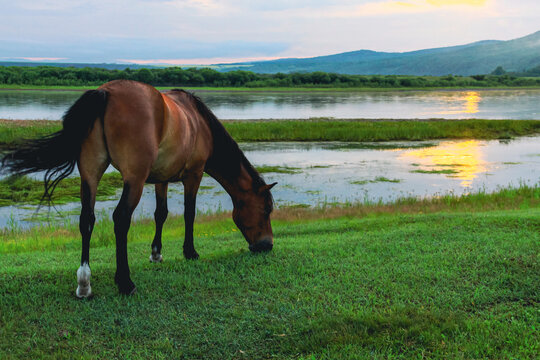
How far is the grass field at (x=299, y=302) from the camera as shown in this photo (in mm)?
4211

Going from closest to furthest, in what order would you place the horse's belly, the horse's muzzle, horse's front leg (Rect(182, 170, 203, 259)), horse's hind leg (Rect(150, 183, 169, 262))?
the horse's belly → horse's front leg (Rect(182, 170, 203, 259)) → horse's hind leg (Rect(150, 183, 169, 262)) → the horse's muzzle

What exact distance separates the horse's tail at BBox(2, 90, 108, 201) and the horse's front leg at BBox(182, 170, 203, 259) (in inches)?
60.8

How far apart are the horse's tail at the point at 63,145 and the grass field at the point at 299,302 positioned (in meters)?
1.33

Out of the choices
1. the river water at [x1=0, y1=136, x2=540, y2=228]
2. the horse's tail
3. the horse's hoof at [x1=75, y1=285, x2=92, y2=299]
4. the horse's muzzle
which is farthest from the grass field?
the river water at [x1=0, y1=136, x2=540, y2=228]

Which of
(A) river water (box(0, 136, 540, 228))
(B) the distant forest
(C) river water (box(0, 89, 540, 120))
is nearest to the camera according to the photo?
(A) river water (box(0, 136, 540, 228))

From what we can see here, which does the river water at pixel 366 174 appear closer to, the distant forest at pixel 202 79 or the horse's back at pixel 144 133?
the horse's back at pixel 144 133

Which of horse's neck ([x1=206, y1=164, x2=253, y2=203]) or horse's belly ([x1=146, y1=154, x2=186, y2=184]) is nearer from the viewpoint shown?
horse's belly ([x1=146, y1=154, x2=186, y2=184])

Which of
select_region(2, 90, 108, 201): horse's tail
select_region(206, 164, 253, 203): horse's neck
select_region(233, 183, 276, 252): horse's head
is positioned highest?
select_region(2, 90, 108, 201): horse's tail

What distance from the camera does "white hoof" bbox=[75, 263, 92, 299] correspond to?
16.8ft

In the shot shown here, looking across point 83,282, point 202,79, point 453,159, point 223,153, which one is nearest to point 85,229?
point 83,282

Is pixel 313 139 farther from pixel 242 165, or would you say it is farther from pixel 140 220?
pixel 242 165

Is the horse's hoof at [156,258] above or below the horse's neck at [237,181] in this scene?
below

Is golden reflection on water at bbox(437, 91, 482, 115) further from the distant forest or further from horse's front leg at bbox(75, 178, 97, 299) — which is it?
horse's front leg at bbox(75, 178, 97, 299)

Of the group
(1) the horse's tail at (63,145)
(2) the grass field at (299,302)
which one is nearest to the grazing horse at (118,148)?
(1) the horse's tail at (63,145)
